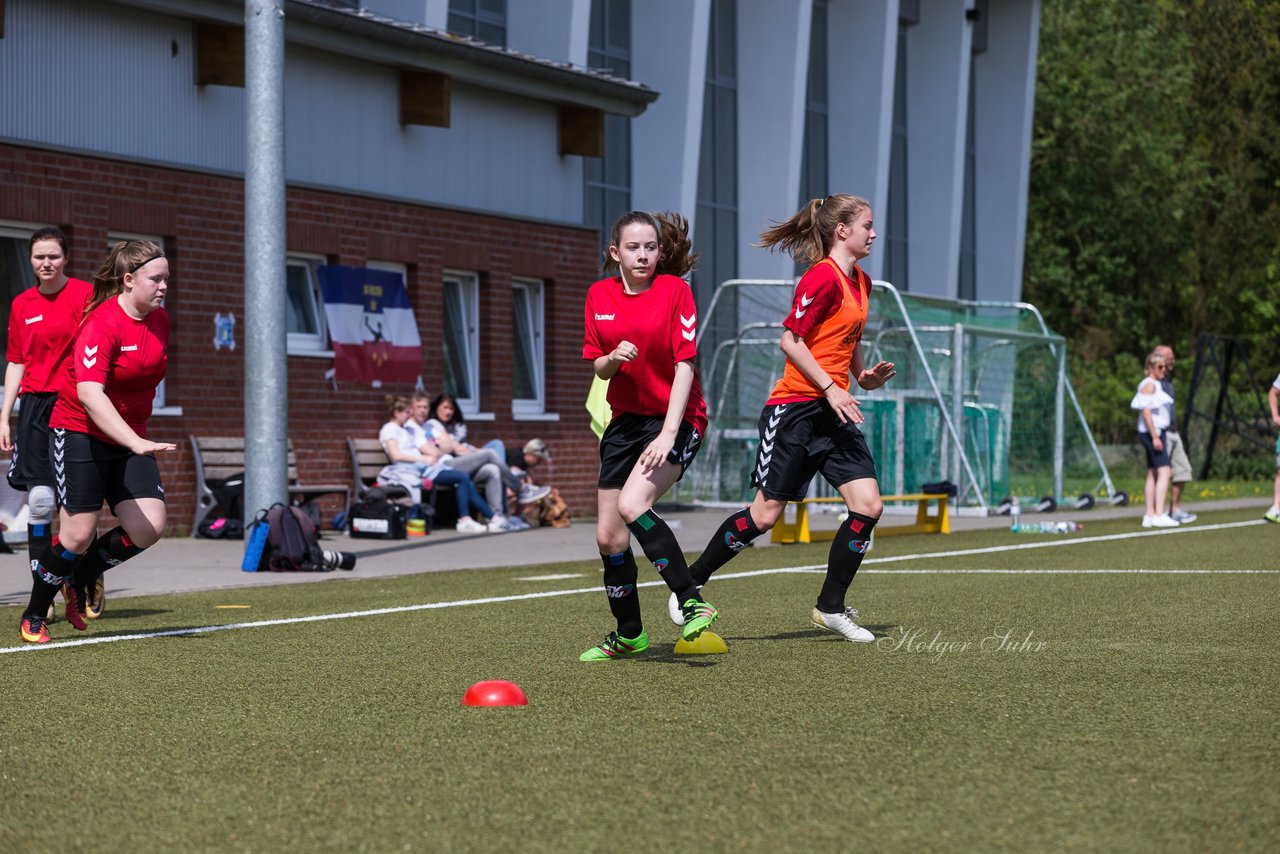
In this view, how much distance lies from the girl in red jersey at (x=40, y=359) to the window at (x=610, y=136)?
55.0 ft

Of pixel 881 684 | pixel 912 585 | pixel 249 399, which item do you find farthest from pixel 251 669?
pixel 249 399

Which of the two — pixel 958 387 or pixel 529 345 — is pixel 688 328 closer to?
pixel 958 387

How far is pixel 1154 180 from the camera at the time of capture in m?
45.6

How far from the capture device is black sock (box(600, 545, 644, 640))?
7426mm

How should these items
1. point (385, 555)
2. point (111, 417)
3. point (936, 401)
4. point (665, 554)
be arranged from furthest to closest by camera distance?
point (936, 401) < point (385, 555) < point (111, 417) < point (665, 554)

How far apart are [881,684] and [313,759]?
7.36 feet

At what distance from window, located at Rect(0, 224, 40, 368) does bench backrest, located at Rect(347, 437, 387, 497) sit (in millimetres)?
3775

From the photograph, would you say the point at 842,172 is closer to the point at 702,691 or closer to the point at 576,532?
the point at 576,532

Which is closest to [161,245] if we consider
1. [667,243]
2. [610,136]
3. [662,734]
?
[667,243]

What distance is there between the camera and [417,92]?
63.6 feet

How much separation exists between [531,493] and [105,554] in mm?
9971

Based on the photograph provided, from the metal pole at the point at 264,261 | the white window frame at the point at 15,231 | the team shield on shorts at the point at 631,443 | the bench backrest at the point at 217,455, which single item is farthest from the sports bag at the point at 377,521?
the team shield on shorts at the point at 631,443


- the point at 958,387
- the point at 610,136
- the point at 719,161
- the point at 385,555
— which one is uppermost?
the point at 610,136

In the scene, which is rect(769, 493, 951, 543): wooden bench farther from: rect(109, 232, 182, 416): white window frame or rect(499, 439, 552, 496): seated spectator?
rect(109, 232, 182, 416): white window frame
